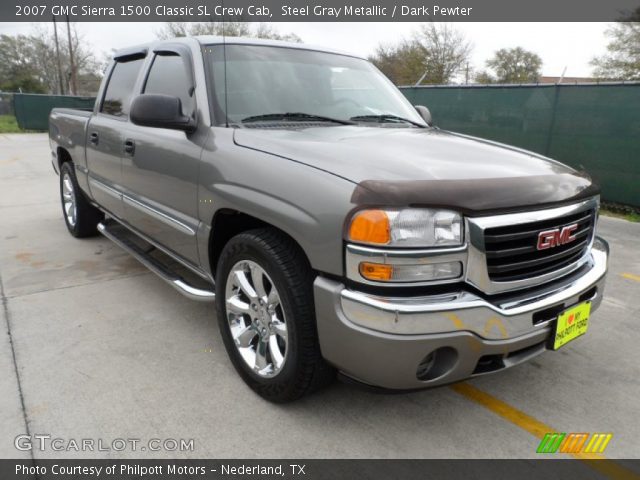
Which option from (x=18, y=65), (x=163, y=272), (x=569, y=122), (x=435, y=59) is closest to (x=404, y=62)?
(x=435, y=59)

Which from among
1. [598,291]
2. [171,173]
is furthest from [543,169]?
[171,173]

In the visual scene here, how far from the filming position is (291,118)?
2.89 metres

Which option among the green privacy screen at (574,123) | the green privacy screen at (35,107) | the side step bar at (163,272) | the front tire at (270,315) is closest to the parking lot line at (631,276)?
the green privacy screen at (574,123)

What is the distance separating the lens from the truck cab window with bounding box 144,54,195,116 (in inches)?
121

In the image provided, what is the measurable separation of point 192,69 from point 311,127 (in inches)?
34.5

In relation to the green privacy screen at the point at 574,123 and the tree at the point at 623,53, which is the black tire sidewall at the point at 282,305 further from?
the tree at the point at 623,53

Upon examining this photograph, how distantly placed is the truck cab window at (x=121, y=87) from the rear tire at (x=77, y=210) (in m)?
1.11

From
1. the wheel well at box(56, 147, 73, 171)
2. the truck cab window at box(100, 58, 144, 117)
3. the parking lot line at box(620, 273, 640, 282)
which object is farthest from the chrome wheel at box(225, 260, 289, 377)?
the wheel well at box(56, 147, 73, 171)

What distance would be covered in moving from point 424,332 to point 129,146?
261cm

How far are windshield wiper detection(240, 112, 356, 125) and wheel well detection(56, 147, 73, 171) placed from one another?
342 centimetres

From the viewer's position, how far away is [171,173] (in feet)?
9.92

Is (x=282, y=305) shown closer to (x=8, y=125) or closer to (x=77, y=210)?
(x=77, y=210)

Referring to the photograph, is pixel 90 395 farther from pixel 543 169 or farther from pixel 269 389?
pixel 543 169
